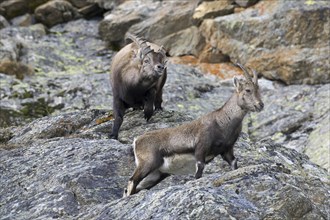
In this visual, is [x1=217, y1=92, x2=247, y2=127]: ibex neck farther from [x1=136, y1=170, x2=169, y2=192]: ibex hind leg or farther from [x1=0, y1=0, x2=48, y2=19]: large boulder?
[x1=0, y1=0, x2=48, y2=19]: large boulder

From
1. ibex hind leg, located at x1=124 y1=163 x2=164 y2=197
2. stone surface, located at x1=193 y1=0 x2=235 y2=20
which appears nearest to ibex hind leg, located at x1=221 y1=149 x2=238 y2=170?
ibex hind leg, located at x1=124 y1=163 x2=164 y2=197

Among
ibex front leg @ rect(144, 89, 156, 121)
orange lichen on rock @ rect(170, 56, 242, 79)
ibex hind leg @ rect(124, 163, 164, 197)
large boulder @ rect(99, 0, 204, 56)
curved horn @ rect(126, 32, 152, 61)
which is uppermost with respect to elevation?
curved horn @ rect(126, 32, 152, 61)

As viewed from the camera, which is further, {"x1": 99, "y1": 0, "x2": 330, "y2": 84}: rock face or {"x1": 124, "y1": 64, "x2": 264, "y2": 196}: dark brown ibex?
{"x1": 99, "y1": 0, "x2": 330, "y2": 84}: rock face

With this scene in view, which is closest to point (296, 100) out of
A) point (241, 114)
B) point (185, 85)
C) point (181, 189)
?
point (185, 85)

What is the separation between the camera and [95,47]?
30.2 metres

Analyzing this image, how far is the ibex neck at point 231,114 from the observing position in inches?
470

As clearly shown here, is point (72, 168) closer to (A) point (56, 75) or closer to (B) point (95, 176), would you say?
(B) point (95, 176)

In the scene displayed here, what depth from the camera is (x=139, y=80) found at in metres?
15.0

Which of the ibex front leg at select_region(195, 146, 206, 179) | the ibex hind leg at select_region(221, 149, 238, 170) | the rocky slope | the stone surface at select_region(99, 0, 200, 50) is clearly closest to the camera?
the rocky slope

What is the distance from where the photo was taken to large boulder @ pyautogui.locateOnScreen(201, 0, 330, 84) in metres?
25.5

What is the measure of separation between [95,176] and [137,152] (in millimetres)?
824

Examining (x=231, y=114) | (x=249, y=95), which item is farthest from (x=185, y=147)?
(x=249, y=95)

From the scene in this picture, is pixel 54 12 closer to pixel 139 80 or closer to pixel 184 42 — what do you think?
pixel 184 42

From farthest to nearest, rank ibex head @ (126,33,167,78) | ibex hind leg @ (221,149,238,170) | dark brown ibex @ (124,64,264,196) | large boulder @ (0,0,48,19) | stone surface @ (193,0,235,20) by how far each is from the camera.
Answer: large boulder @ (0,0,48,19), stone surface @ (193,0,235,20), ibex head @ (126,33,167,78), ibex hind leg @ (221,149,238,170), dark brown ibex @ (124,64,264,196)
